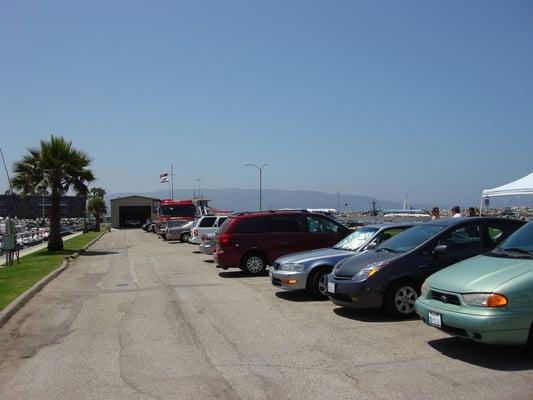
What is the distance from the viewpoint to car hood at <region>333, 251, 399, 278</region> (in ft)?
30.8

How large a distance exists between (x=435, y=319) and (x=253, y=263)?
9694mm

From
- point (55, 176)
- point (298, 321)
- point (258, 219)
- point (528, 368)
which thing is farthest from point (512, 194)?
point (55, 176)

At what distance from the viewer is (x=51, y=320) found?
1034cm

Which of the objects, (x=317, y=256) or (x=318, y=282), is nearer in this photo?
(x=318, y=282)

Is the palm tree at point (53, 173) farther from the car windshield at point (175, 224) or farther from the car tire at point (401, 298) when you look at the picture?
the car tire at point (401, 298)

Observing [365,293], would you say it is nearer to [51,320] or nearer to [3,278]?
[51,320]

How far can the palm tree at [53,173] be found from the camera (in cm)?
2936

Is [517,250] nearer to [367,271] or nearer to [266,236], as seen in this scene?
[367,271]

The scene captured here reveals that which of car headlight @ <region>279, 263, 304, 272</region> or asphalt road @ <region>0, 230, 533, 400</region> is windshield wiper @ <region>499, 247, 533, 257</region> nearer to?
asphalt road @ <region>0, 230, 533, 400</region>

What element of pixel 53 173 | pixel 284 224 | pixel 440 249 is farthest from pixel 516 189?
pixel 53 173

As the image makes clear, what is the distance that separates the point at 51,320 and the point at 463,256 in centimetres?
716

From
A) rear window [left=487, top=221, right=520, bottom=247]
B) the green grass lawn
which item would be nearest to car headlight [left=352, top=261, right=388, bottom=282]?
rear window [left=487, top=221, right=520, bottom=247]

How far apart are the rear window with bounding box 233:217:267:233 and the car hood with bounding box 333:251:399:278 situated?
21.7 ft

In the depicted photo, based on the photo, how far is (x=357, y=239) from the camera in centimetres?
1193
